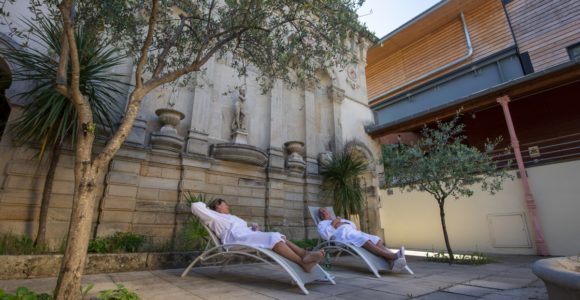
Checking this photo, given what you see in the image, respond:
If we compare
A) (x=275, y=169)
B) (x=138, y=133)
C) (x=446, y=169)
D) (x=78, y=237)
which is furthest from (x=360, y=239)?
(x=138, y=133)

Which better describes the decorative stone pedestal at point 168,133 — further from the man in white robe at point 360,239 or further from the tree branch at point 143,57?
the man in white robe at point 360,239

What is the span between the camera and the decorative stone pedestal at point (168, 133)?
596cm

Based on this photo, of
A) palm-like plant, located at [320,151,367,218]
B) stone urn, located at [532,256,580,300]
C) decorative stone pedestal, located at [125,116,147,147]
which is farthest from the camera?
palm-like plant, located at [320,151,367,218]

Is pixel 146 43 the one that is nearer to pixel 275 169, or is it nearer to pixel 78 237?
pixel 78 237

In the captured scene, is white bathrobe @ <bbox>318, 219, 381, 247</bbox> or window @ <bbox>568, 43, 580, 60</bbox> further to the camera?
window @ <bbox>568, 43, 580, 60</bbox>

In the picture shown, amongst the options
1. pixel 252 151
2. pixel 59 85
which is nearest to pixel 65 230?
pixel 59 85

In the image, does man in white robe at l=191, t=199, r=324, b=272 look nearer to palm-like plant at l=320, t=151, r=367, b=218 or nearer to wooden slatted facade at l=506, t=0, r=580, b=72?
palm-like plant at l=320, t=151, r=367, b=218

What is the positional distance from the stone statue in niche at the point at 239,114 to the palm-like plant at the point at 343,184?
9.49 feet

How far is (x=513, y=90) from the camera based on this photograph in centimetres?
802

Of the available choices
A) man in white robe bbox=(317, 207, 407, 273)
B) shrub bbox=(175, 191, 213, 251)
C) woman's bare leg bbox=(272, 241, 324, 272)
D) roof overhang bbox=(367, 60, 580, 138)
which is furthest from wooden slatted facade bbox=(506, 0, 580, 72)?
shrub bbox=(175, 191, 213, 251)

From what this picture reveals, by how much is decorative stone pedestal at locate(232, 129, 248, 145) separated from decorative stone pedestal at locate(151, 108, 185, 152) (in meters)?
1.43

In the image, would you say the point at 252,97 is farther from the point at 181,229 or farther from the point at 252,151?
the point at 181,229

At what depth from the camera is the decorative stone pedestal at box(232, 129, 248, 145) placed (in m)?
7.31

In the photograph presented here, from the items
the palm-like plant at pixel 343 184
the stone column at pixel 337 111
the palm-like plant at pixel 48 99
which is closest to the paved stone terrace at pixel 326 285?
the palm-like plant at pixel 48 99
